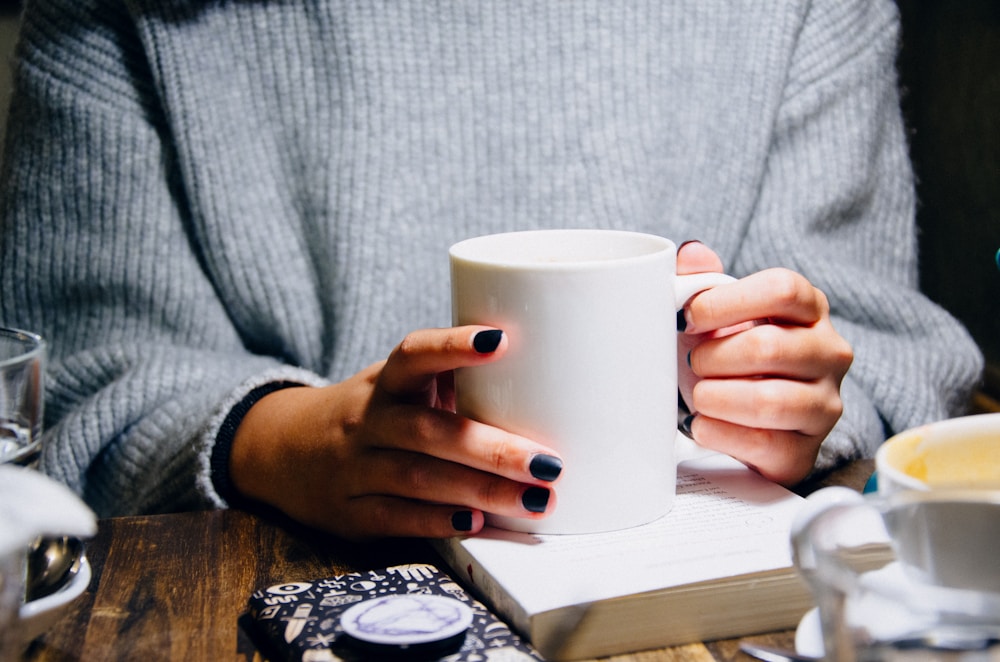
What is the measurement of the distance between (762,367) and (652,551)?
0.15 m

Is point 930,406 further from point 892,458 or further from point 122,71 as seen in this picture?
point 122,71

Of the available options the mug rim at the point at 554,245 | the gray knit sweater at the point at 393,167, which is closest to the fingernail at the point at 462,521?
the mug rim at the point at 554,245

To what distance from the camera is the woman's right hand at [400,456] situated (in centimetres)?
47

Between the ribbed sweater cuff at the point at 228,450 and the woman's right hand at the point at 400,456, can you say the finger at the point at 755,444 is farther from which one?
the ribbed sweater cuff at the point at 228,450

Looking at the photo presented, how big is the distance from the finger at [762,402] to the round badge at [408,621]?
0.20m

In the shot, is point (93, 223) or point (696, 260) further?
point (93, 223)

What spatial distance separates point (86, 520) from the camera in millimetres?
279

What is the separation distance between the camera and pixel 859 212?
3.12 ft

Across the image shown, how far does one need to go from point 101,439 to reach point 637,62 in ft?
2.04

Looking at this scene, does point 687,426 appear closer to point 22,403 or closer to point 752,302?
point 752,302

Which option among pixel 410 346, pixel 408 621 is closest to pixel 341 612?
pixel 408 621

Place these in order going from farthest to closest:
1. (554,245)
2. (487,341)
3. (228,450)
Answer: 1. (228,450)
2. (554,245)
3. (487,341)

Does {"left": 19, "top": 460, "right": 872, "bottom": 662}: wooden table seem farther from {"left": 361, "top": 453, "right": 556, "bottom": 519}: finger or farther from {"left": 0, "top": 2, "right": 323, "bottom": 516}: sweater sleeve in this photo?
{"left": 0, "top": 2, "right": 323, "bottom": 516}: sweater sleeve

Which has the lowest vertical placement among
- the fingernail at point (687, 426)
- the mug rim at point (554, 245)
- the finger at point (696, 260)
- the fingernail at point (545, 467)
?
the fingernail at point (687, 426)
